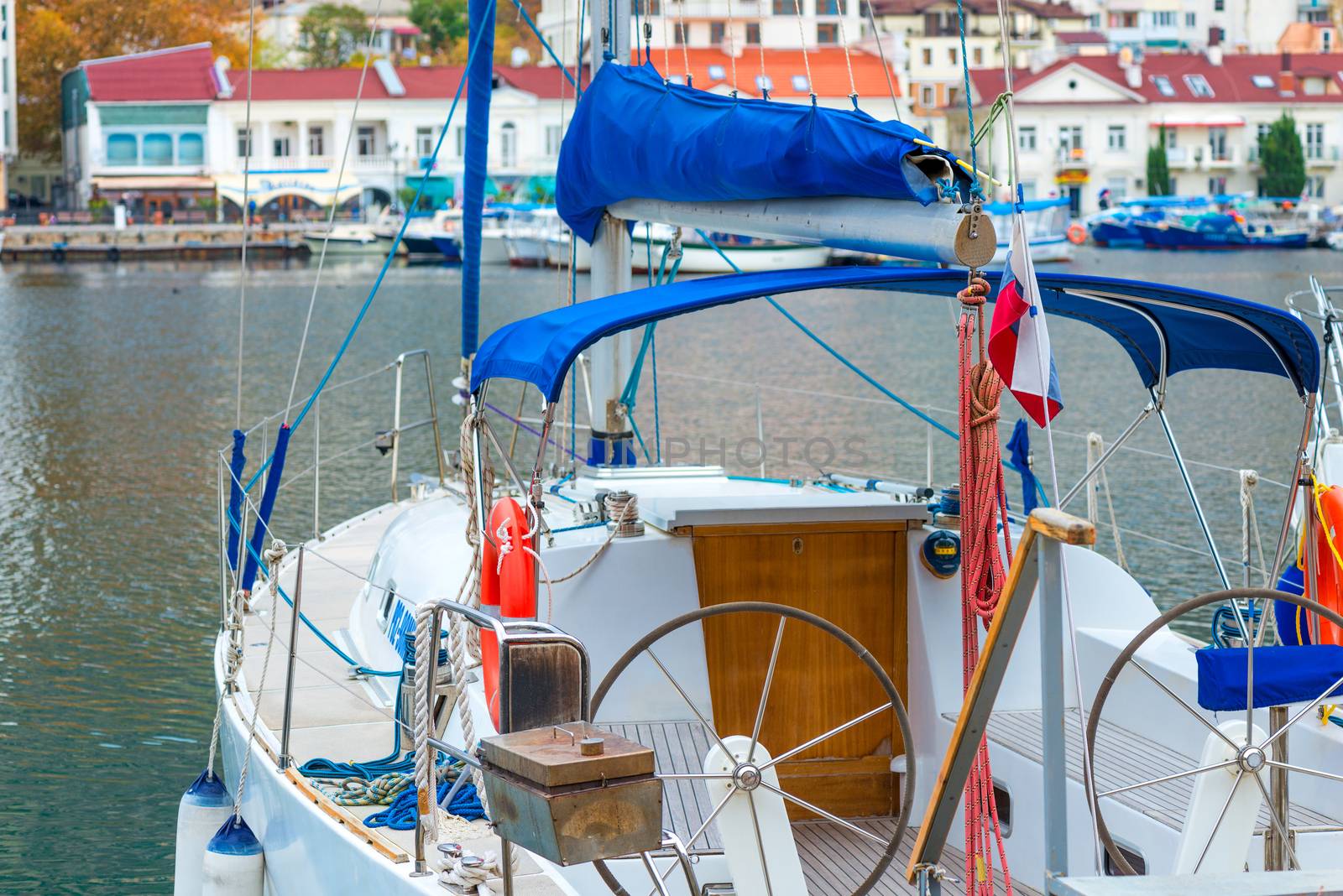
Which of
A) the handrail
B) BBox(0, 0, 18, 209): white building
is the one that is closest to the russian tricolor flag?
the handrail

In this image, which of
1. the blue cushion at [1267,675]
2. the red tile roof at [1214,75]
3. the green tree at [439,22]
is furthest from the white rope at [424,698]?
the green tree at [439,22]

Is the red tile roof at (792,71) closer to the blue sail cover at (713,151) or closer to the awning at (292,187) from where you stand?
the awning at (292,187)

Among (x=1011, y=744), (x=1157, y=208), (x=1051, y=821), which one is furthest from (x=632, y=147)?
(x=1157, y=208)

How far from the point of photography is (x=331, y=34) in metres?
91.3

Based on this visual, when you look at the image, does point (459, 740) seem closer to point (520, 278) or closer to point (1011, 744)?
point (1011, 744)

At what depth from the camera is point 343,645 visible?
25.3ft

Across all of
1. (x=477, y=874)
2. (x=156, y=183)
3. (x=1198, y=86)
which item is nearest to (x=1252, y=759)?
(x=477, y=874)

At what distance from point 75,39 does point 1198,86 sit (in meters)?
53.2

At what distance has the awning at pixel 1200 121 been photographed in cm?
7531

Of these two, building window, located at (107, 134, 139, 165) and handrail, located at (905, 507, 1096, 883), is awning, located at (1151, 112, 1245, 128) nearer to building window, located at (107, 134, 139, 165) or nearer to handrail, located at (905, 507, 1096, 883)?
building window, located at (107, 134, 139, 165)

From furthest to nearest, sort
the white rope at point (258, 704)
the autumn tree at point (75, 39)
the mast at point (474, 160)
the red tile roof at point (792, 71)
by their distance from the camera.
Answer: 1. the autumn tree at point (75, 39)
2. the red tile roof at point (792, 71)
3. the mast at point (474, 160)
4. the white rope at point (258, 704)

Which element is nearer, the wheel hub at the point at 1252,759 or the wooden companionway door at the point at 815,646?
the wheel hub at the point at 1252,759

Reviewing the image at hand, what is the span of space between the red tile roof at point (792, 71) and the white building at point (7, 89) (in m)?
30.0

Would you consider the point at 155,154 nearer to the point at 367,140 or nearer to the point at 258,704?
the point at 367,140
